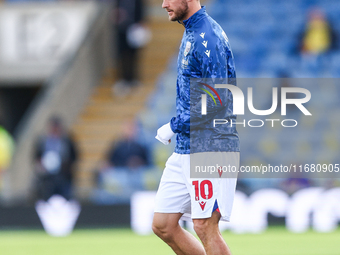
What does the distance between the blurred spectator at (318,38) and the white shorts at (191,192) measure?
30.6 feet

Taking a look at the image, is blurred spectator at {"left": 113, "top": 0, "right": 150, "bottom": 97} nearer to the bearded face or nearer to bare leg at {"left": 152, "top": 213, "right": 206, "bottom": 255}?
the bearded face

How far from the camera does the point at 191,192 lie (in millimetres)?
4801

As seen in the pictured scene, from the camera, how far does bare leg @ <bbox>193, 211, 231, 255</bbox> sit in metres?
4.64

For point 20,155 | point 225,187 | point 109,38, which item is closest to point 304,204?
point 20,155

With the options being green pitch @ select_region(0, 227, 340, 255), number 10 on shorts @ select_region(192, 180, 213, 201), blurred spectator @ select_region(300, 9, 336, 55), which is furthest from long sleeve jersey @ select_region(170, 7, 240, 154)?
blurred spectator @ select_region(300, 9, 336, 55)

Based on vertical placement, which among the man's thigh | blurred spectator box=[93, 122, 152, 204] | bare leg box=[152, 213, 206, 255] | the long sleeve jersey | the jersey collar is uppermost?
the jersey collar

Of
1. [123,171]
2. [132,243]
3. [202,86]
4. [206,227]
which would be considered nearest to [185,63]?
[202,86]

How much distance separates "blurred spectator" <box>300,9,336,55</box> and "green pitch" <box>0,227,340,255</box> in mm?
4598

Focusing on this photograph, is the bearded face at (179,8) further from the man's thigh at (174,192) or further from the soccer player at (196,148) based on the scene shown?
the man's thigh at (174,192)

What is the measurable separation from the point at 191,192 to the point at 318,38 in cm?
974

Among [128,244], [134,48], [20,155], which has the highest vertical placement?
[134,48]

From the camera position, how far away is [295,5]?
15742 millimetres

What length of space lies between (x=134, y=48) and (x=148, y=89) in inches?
48.5

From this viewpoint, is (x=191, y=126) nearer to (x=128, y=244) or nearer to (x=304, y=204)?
(x=128, y=244)
